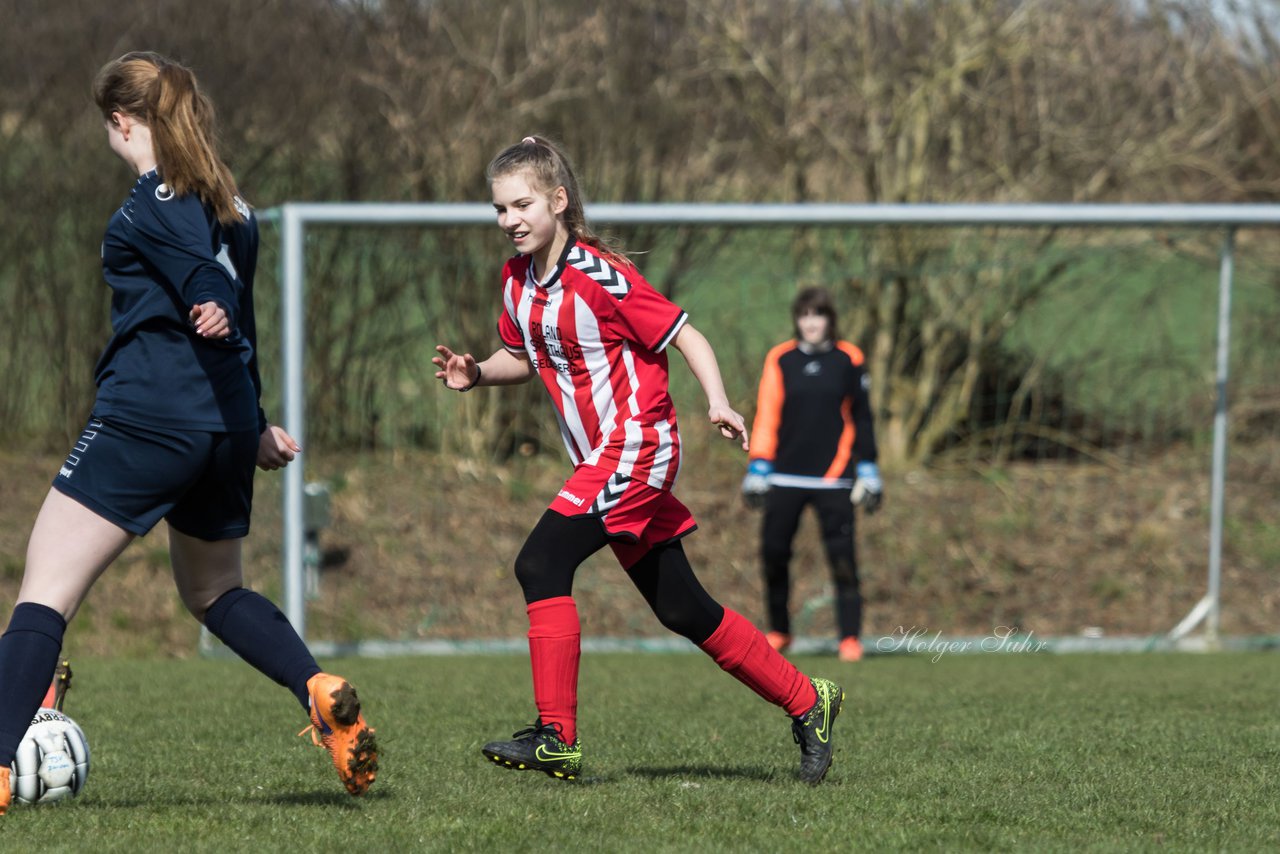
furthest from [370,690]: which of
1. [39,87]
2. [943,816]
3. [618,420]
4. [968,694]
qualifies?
[39,87]

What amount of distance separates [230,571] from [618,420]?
1.03 meters

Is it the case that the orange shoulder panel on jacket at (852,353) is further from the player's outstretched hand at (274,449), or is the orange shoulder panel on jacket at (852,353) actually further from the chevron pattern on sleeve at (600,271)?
the player's outstretched hand at (274,449)

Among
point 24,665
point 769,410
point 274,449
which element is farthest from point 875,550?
point 24,665

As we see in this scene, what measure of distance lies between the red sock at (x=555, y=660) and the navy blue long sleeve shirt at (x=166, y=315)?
2.94ft

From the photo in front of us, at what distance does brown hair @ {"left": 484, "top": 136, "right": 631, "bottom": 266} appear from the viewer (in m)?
4.13

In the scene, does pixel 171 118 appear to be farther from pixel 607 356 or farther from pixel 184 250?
pixel 607 356

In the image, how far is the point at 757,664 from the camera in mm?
4254

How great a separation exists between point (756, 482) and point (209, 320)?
15.6 feet

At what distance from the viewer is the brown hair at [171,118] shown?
3.66m

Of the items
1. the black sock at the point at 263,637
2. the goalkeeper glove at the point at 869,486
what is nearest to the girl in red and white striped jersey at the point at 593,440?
the black sock at the point at 263,637

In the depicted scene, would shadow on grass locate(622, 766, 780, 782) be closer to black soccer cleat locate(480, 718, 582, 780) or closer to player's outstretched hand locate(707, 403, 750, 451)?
black soccer cleat locate(480, 718, 582, 780)

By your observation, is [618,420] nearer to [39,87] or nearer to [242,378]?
[242,378]

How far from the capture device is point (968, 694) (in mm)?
6480

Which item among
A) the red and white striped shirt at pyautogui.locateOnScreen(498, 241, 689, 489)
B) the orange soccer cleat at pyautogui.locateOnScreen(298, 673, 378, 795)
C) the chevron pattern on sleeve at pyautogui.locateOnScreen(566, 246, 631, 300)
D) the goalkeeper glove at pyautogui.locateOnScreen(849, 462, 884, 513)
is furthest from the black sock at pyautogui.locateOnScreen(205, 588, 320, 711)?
the goalkeeper glove at pyautogui.locateOnScreen(849, 462, 884, 513)
